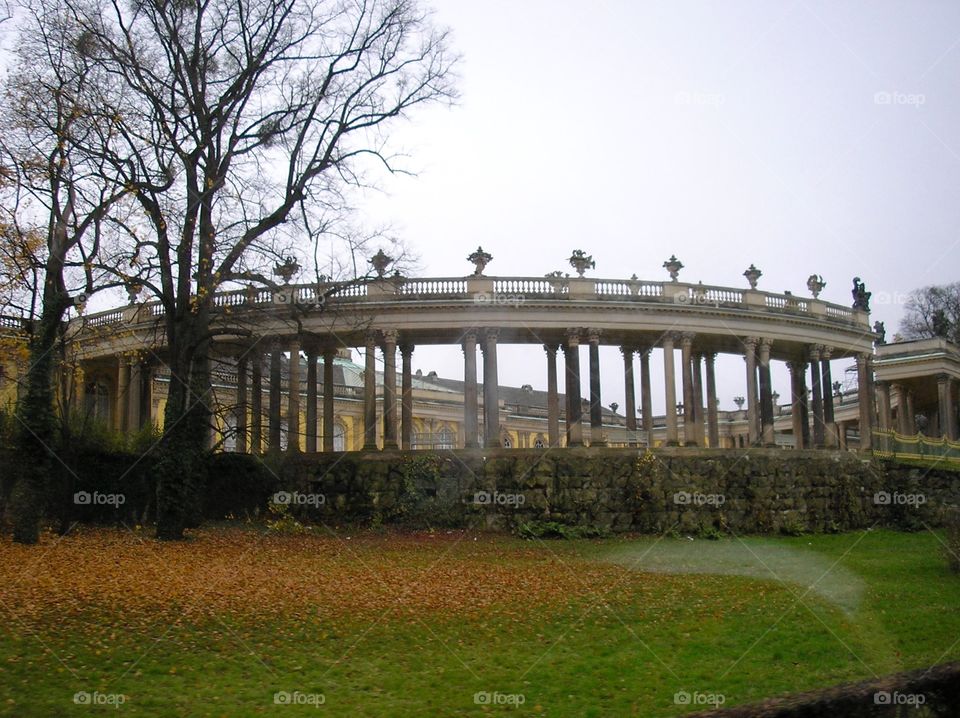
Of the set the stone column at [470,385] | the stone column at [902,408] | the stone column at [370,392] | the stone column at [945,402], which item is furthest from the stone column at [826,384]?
the stone column at [370,392]

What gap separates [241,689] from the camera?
1467 centimetres

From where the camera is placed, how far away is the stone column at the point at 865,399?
5169 cm

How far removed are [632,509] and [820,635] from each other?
19.5 metres

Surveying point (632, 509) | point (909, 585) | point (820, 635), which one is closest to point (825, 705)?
point (820, 635)

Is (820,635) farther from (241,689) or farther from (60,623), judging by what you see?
(60,623)

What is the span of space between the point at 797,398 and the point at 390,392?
2508cm

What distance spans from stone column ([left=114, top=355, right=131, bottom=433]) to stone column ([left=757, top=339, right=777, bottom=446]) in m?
33.0

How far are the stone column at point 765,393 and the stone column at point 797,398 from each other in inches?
182

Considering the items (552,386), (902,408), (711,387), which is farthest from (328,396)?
(902,408)

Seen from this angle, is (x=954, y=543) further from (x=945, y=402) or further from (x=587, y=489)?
(x=945, y=402)

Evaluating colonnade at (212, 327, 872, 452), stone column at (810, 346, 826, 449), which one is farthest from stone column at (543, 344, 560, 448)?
stone column at (810, 346, 826, 449)

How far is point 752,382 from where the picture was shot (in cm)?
4997

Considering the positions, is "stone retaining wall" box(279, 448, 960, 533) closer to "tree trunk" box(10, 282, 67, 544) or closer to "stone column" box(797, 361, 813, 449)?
"stone column" box(797, 361, 813, 449)

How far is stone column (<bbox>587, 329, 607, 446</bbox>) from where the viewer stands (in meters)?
46.1
